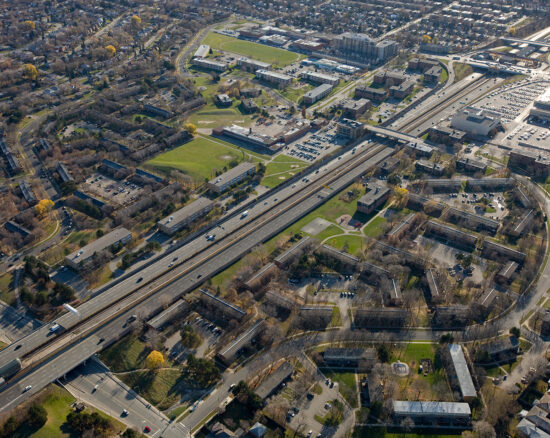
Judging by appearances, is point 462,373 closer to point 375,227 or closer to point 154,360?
point 375,227

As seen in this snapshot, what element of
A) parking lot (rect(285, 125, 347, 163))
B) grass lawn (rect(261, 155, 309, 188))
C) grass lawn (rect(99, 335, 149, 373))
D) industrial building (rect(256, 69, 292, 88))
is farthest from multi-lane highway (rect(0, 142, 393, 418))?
industrial building (rect(256, 69, 292, 88))

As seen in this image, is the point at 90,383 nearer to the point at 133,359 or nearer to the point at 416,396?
the point at 133,359

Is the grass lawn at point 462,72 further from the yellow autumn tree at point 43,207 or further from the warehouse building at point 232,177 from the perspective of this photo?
the yellow autumn tree at point 43,207

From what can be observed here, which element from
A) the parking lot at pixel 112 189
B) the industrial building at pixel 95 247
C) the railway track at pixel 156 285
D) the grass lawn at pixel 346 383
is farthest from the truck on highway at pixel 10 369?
the parking lot at pixel 112 189

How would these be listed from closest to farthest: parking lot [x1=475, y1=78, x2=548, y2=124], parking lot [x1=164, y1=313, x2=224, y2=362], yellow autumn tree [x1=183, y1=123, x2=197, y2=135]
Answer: parking lot [x1=164, y1=313, x2=224, y2=362] < yellow autumn tree [x1=183, y1=123, x2=197, y2=135] < parking lot [x1=475, y1=78, x2=548, y2=124]

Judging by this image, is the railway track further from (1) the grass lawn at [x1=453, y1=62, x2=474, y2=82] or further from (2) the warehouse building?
(1) the grass lawn at [x1=453, y1=62, x2=474, y2=82]

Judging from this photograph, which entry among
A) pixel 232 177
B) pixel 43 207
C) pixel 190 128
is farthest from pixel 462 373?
pixel 190 128

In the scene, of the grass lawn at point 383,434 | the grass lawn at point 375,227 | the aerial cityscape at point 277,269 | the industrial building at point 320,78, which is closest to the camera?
the grass lawn at point 383,434
